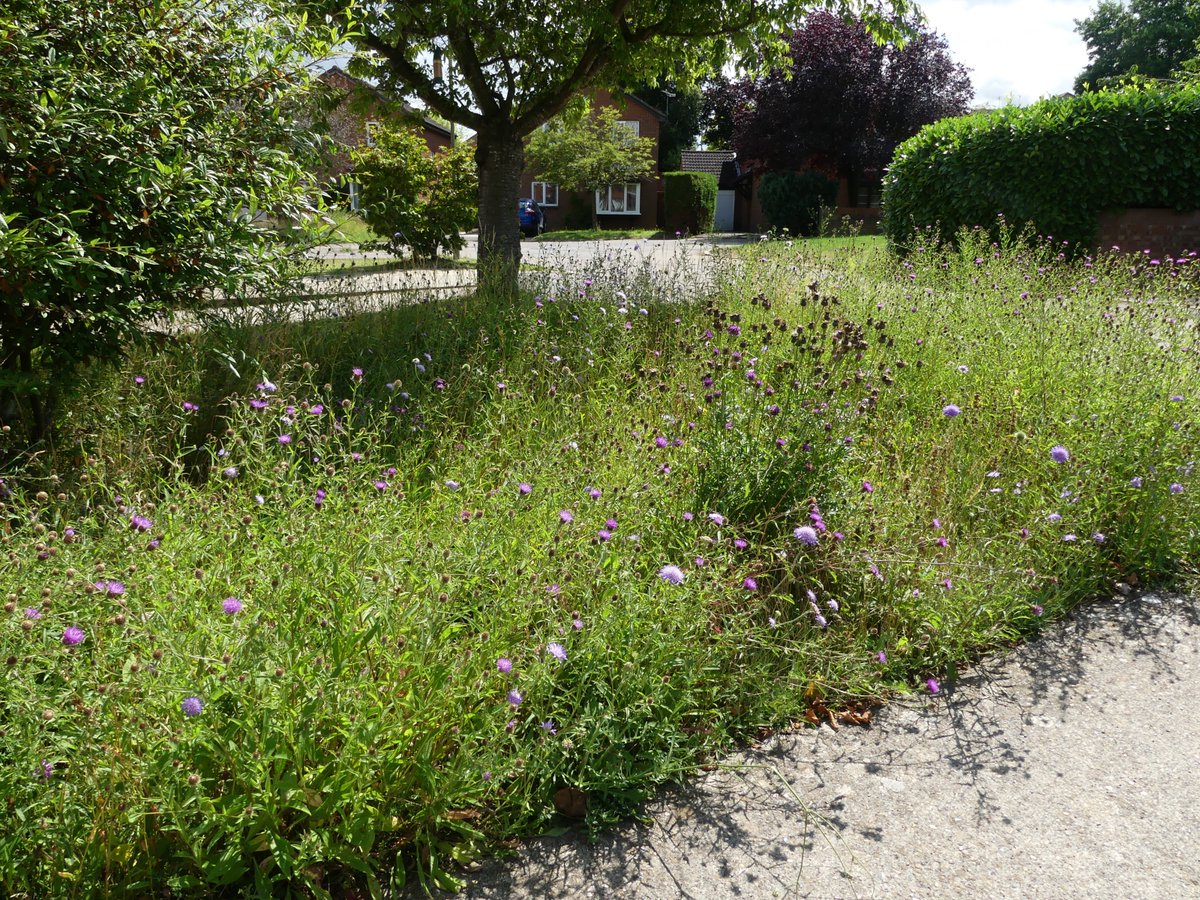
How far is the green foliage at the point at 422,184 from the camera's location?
16984mm

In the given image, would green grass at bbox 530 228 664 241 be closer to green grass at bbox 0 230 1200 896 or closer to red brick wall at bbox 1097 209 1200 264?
red brick wall at bbox 1097 209 1200 264

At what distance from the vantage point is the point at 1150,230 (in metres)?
13.2

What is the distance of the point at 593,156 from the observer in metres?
37.2

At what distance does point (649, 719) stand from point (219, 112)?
340 cm

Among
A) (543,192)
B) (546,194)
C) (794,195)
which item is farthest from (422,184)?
(543,192)

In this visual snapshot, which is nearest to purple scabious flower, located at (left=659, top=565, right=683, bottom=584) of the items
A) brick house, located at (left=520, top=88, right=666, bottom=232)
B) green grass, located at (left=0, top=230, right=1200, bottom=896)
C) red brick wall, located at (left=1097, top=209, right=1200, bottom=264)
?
green grass, located at (left=0, top=230, right=1200, bottom=896)

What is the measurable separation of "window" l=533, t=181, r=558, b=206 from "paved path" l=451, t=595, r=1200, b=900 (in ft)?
149

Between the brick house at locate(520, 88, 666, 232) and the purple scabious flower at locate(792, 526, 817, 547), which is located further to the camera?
the brick house at locate(520, 88, 666, 232)

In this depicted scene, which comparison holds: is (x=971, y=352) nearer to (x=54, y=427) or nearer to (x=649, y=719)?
(x=649, y=719)

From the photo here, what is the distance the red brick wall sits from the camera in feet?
43.1

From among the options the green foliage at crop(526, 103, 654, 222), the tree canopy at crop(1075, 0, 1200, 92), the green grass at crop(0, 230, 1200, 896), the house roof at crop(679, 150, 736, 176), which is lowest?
the green grass at crop(0, 230, 1200, 896)

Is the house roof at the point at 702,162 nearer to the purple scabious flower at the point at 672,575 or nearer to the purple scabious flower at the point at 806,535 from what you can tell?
the purple scabious flower at the point at 806,535

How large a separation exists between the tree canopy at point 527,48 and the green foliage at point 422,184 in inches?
289

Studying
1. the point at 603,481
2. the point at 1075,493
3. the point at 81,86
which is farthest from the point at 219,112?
the point at 1075,493
